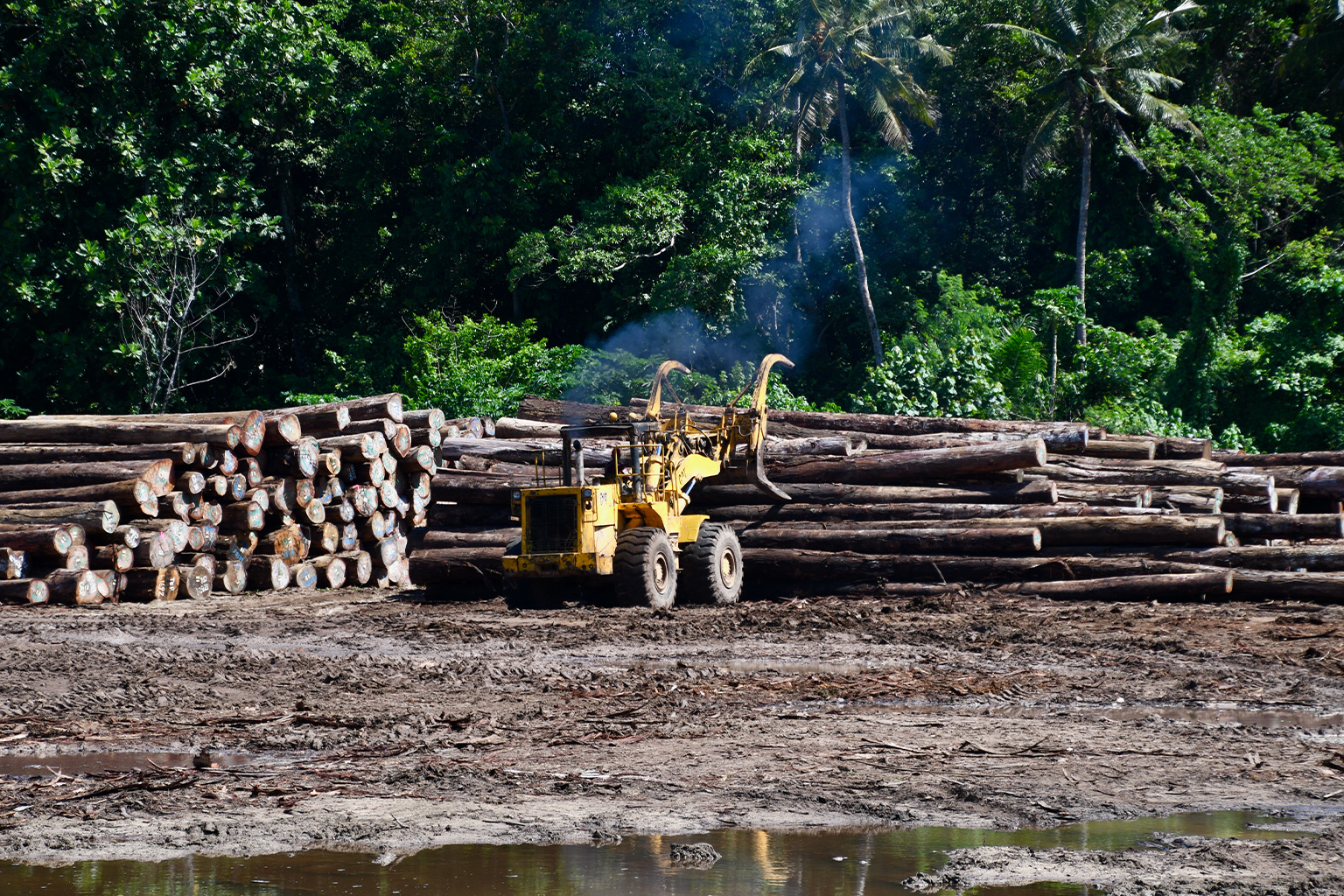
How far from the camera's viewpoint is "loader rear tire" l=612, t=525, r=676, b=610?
13469mm

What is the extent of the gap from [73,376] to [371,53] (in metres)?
13.1

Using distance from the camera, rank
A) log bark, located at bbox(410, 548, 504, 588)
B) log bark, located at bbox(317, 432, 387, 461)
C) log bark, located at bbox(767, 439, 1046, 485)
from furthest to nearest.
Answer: log bark, located at bbox(317, 432, 387, 461)
log bark, located at bbox(410, 548, 504, 588)
log bark, located at bbox(767, 439, 1046, 485)

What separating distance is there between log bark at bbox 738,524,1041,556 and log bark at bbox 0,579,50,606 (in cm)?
846

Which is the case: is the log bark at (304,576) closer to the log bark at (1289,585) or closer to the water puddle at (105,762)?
the water puddle at (105,762)

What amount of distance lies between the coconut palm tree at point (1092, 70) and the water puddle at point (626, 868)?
3013 centimetres

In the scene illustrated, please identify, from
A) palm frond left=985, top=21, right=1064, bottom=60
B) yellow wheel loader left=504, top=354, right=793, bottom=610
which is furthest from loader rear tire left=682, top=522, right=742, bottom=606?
palm frond left=985, top=21, right=1064, bottom=60

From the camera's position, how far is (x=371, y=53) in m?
36.6

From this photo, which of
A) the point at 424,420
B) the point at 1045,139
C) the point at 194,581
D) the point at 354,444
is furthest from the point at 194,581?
the point at 1045,139

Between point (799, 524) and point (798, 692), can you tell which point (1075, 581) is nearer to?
point (799, 524)

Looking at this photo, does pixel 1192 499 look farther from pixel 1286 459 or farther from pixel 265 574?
pixel 265 574

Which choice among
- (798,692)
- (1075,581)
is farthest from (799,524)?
(798,692)

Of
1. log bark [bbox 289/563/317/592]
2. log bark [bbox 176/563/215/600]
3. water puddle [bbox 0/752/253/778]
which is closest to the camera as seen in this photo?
water puddle [bbox 0/752/253/778]

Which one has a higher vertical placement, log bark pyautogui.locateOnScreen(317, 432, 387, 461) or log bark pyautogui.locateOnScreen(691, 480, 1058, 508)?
log bark pyautogui.locateOnScreen(317, 432, 387, 461)

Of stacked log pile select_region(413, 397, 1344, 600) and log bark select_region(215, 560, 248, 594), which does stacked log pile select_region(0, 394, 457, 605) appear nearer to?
log bark select_region(215, 560, 248, 594)
